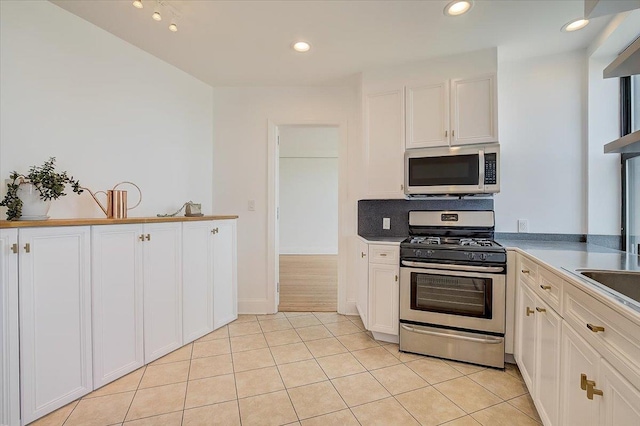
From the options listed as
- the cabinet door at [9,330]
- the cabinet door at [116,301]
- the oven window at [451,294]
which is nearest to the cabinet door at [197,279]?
the cabinet door at [116,301]

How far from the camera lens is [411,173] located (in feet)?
8.31

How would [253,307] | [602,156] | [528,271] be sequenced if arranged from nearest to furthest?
[528,271] < [602,156] < [253,307]

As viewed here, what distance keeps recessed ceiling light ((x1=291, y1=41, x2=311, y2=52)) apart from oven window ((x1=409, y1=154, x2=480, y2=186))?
1.28m

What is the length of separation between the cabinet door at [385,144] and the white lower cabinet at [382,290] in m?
0.58

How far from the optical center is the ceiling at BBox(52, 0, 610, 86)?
1881 mm

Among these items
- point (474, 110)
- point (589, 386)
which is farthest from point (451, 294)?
point (474, 110)

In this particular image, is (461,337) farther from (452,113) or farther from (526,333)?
(452,113)

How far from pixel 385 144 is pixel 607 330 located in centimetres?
205

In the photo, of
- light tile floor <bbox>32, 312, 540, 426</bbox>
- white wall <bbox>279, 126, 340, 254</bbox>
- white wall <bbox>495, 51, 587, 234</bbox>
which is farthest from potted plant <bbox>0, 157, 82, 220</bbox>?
white wall <bbox>279, 126, 340, 254</bbox>

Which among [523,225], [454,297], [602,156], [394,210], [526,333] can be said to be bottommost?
[526,333]

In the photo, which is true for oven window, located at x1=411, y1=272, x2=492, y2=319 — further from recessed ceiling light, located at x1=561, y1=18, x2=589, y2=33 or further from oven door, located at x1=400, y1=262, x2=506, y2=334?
recessed ceiling light, located at x1=561, y1=18, x2=589, y2=33

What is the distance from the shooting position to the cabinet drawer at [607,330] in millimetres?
790

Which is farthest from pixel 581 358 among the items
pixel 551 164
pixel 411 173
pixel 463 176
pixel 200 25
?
pixel 200 25

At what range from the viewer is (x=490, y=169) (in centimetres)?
230
